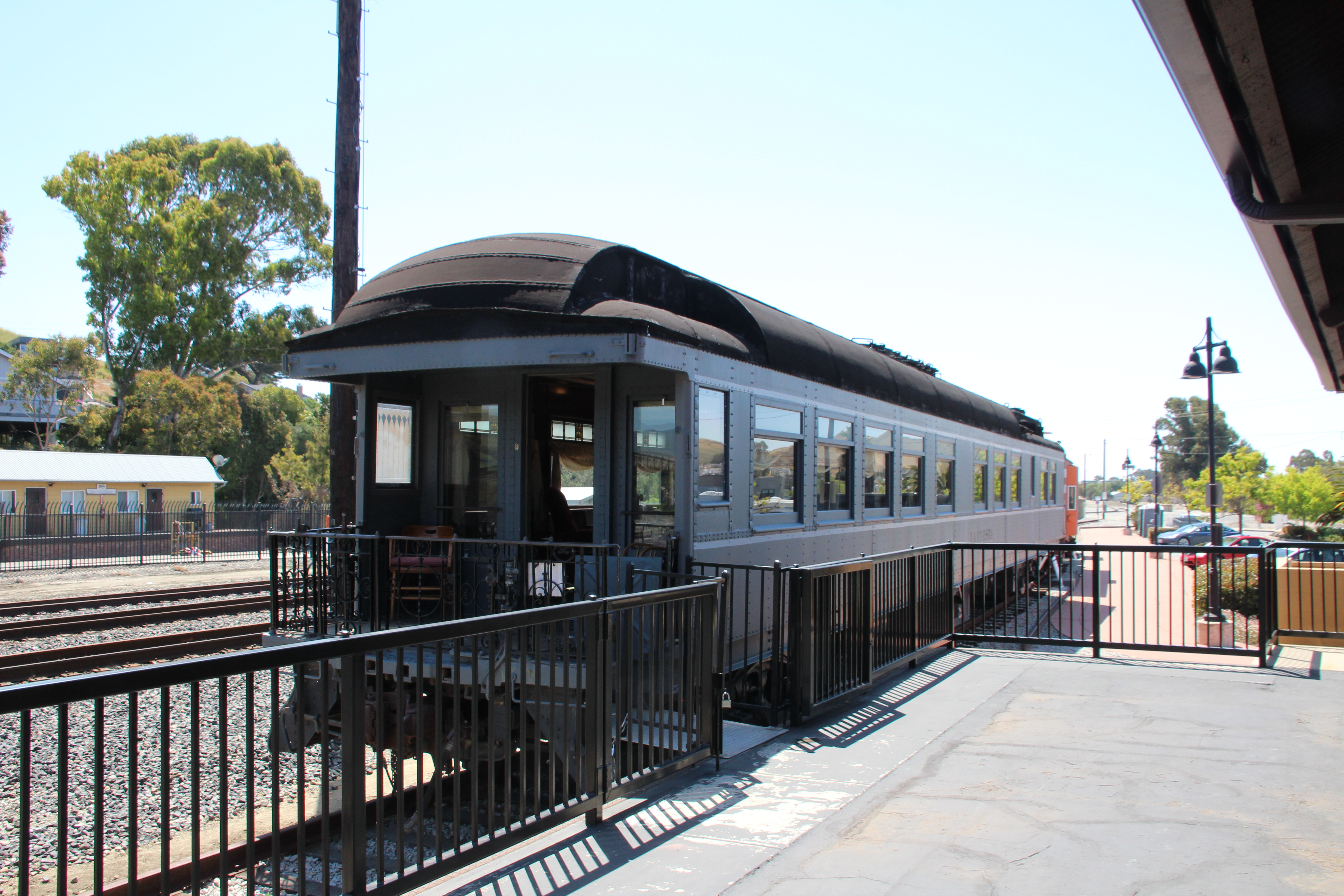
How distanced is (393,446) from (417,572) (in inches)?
64.3

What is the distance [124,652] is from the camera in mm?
11039

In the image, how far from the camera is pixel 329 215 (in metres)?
54.5

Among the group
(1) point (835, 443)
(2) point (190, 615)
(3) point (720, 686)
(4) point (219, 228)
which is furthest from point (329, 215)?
(3) point (720, 686)

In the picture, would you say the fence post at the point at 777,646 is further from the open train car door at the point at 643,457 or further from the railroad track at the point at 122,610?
the railroad track at the point at 122,610

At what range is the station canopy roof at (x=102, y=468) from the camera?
32688 mm

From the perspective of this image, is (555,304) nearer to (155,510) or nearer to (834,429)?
(834,429)

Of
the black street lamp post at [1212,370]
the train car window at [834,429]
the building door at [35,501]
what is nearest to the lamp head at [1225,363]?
the black street lamp post at [1212,370]

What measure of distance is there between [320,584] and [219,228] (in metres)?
46.3

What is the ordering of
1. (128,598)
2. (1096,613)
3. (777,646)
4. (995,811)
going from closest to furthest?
(995,811) → (777,646) → (1096,613) → (128,598)

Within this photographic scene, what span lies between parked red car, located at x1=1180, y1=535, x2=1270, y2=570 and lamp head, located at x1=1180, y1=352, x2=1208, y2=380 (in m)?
3.71

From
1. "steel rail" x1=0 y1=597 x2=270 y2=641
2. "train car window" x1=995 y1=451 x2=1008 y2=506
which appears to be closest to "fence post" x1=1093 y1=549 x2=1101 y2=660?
"train car window" x1=995 y1=451 x2=1008 y2=506

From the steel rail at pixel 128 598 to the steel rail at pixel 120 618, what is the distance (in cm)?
65

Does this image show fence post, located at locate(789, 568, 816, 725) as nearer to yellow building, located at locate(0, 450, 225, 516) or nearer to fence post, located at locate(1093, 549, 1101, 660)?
fence post, located at locate(1093, 549, 1101, 660)

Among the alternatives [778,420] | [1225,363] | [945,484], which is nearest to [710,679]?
[778,420]
